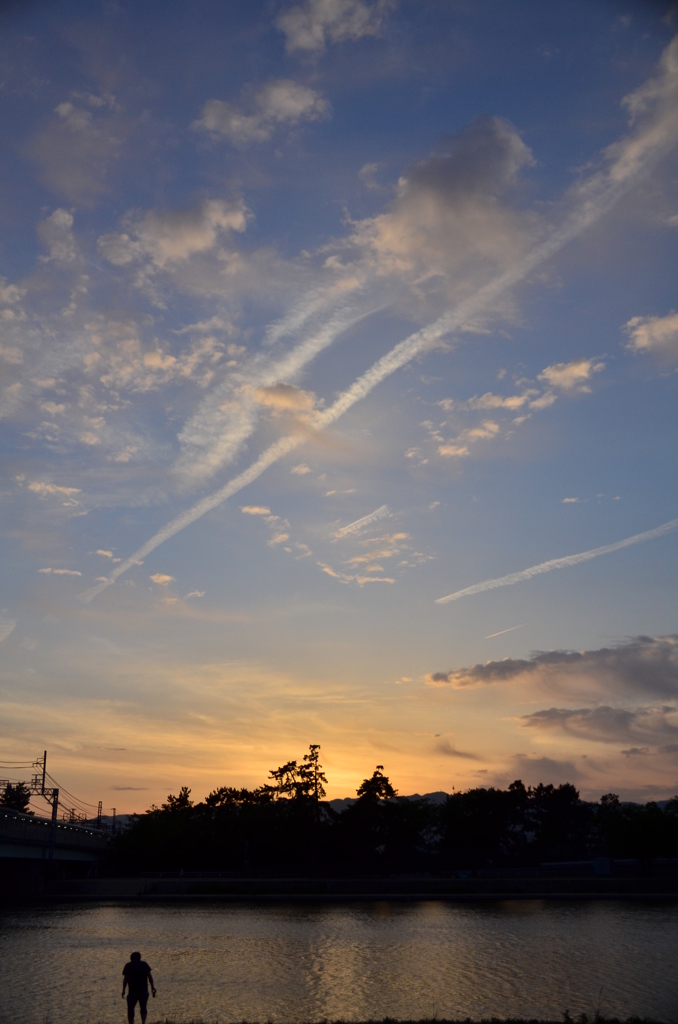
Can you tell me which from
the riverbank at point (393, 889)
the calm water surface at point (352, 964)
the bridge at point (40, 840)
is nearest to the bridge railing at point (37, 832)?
the bridge at point (40, 840)

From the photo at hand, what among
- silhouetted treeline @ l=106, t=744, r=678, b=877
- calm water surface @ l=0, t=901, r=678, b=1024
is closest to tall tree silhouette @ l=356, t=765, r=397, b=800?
silhouetted treeline @ l=106, t=744, r=678, b=877

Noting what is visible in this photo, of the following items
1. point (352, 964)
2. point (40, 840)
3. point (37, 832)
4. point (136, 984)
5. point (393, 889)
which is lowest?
point (393, 889)

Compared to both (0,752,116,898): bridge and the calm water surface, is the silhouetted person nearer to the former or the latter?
the calm water surface

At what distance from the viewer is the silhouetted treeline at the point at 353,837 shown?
96025 millimetres

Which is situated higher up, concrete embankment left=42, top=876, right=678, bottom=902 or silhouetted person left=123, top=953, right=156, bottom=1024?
silhouetted person left=123, top=953, right=156, bottom=1024

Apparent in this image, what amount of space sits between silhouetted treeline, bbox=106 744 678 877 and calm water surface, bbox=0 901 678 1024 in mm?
34468

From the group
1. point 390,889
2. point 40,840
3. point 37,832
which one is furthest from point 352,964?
point 40,840

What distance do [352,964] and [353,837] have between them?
228ft

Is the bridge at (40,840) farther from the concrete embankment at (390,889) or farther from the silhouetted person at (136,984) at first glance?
the silhouetted person at (136,984)

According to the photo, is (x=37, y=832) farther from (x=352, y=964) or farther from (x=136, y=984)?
(x=136, y=984)

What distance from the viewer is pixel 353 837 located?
101 meters

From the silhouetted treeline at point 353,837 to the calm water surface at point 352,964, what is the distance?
1357 inches

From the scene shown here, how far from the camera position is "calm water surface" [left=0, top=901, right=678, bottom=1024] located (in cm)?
2481

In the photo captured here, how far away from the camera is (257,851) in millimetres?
104125
